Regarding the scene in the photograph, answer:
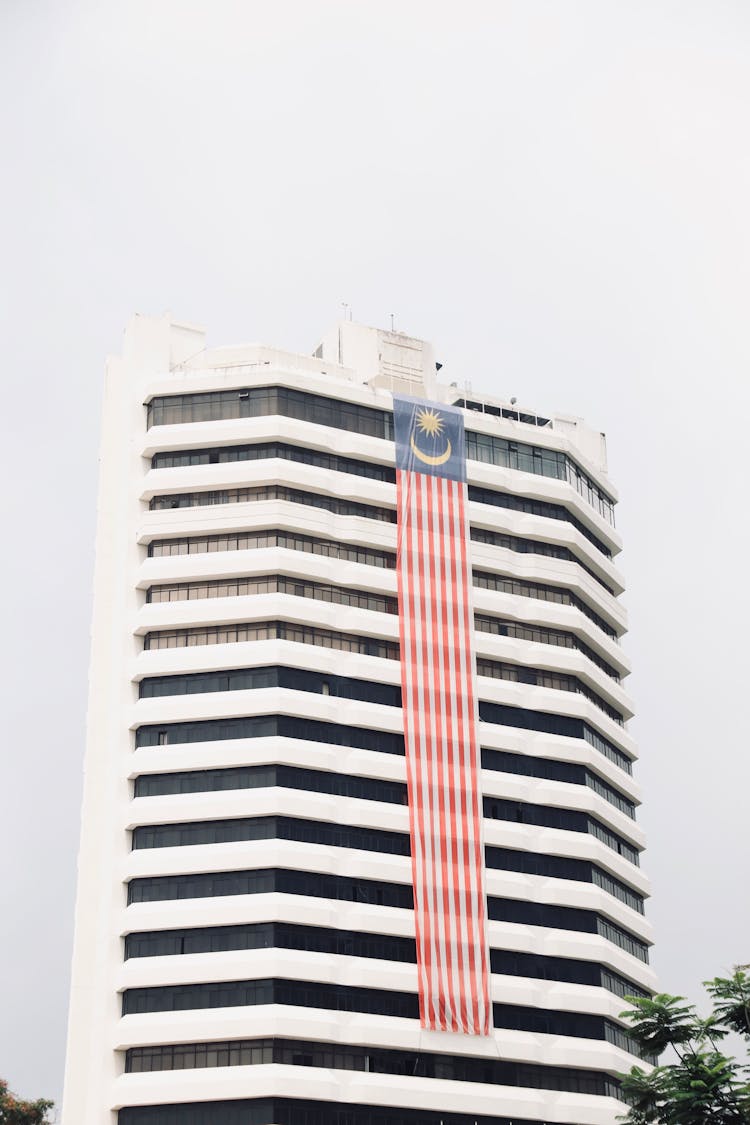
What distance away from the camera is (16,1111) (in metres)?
105

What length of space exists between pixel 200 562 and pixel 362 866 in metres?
22.4

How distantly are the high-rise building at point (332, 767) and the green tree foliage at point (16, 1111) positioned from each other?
183 centimetres

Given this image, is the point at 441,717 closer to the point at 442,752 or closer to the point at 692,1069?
the point at 442,752

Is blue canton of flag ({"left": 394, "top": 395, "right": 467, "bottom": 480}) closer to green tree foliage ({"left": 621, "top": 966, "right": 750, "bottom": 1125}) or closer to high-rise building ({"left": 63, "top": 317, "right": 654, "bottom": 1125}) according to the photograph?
high-rise building ({"left": 63, "top": 317, "right": 654, "bottom": 1125})

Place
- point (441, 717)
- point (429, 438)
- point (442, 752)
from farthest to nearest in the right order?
point (429, 438) → point (441, 717) → point (442, 752)

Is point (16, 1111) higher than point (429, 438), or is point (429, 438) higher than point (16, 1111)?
point (429, 438)

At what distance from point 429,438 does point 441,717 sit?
65.9ft

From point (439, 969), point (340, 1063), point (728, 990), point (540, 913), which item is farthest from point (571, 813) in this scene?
point (728, 990)

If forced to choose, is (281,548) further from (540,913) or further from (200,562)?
(540,913)

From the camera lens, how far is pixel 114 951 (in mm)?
109875

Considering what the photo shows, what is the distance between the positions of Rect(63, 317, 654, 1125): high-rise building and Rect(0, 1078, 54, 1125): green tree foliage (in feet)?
6.00

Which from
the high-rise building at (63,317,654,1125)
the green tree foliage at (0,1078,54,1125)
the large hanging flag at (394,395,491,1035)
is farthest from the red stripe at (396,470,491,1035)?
the green tree foliage at (0,1078,54,1125)

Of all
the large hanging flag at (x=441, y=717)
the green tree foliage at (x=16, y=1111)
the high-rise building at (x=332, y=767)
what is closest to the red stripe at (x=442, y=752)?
the large hanging flag at (x=441, y=717)

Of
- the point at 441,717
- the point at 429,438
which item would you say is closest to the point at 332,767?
the point at 441,717
